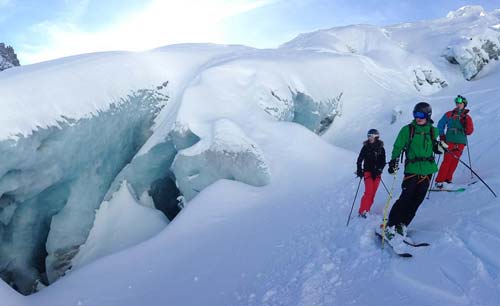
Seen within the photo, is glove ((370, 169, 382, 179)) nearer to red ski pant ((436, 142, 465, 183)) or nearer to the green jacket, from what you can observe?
the green jacket

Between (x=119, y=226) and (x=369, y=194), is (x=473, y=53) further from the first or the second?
(x=119, y=226)

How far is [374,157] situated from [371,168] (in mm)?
222

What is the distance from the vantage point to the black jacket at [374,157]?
22.6ft

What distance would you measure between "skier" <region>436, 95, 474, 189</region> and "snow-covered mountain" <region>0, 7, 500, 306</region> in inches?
18.2

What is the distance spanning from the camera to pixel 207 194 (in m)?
9.49

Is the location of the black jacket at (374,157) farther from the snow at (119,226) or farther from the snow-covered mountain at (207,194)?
the snow at (119,226)

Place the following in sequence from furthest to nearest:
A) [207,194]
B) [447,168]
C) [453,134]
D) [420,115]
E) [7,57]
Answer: [7,57], [207,194], [453,134], [447,168], [420,115]

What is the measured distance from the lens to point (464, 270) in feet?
14.2

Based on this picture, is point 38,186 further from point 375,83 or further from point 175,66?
point 375,83

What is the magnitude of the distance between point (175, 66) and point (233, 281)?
10600 mm

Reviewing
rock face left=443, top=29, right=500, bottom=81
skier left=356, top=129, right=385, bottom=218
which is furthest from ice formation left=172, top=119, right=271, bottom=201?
rock face left=443, top=29, right=500, bottom=81

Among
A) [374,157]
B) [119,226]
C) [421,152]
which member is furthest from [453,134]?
[119,226]

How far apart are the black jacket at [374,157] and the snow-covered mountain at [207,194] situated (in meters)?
0.91

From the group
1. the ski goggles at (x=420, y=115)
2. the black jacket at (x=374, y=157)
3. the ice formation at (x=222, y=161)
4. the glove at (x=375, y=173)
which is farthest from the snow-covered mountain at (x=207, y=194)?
the ski goggles at (x=420, y=115)
